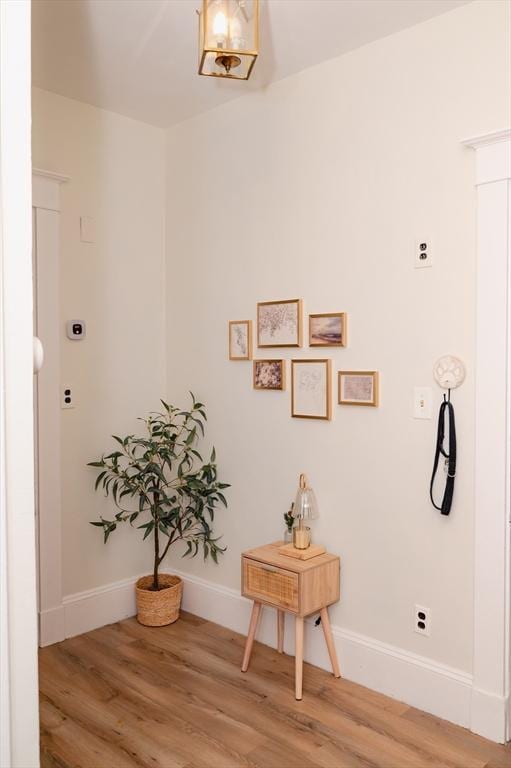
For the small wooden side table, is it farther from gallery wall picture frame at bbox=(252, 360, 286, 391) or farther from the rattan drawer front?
gallery wall picture frame at bbox=(252, 360, 286, 391)

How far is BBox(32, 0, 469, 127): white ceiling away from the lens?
239cm

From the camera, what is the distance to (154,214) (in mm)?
3631

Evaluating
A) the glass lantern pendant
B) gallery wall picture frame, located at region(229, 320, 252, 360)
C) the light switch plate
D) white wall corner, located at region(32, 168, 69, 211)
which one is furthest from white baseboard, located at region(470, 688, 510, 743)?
white wall corner, located at region(32, 168, 69, 211)

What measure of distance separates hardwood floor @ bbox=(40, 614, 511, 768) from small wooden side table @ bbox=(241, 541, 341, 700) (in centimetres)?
14

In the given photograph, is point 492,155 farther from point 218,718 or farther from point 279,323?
point 218,718

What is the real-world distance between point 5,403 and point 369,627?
2.36m

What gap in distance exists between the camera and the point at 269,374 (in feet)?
10.2

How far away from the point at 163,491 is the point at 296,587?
107cm

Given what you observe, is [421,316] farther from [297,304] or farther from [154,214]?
[154,214]

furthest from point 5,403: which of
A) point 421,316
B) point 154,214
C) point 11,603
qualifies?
point 154,214

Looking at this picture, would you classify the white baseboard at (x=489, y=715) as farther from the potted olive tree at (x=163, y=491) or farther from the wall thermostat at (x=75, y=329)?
the wall thermostat at (x=75, y=329)

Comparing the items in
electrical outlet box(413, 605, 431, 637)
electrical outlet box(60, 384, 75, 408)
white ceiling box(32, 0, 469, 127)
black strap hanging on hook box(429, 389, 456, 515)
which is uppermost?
white ceiling box(32, 0, 469, 127)

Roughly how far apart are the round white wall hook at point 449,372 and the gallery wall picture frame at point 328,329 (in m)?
0.47

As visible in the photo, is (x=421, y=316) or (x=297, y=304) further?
(x=297, y=304)
